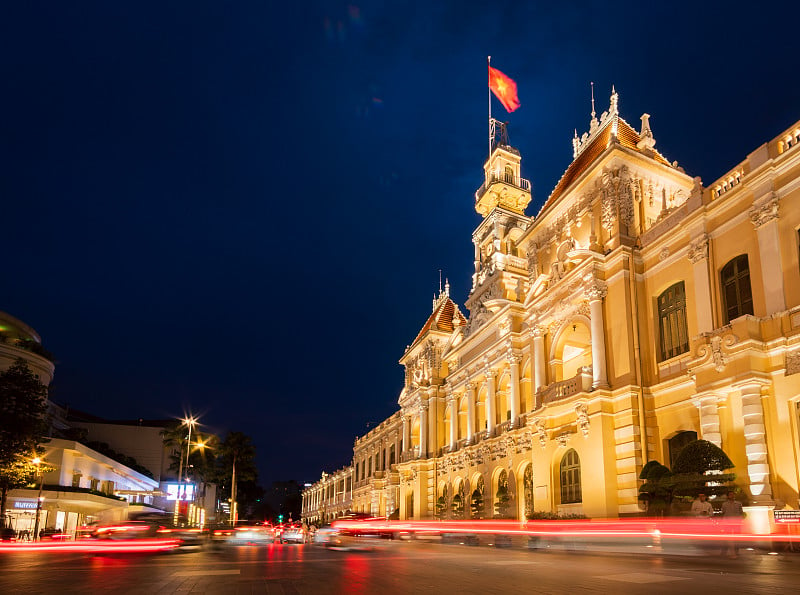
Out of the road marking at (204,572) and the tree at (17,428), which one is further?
the tree at (17,428)

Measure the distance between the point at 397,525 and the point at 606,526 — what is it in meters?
18.3

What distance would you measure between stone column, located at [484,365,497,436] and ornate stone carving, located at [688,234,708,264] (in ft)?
63.2

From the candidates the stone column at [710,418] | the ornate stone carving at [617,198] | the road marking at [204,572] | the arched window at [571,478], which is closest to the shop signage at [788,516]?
the stone column at [710,418]

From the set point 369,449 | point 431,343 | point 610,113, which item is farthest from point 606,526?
point 369,449

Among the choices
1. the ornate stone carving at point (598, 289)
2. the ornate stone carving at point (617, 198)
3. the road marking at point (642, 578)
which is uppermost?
the ornate stone carving at point (617, 198)

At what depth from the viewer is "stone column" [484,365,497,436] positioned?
41.2 meters

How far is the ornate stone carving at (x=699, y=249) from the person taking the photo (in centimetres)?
2430

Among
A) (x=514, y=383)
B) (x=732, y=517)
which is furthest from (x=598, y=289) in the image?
(x=732, y=517)

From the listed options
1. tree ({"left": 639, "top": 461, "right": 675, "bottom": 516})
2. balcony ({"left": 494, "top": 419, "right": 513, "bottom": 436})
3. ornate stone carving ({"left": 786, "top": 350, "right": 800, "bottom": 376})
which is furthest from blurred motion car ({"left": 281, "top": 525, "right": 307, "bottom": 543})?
ornate stone carving ({"left": 786, "top": 350, "right": 800, "bottom": 376})

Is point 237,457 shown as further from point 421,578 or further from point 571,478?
point 421,578

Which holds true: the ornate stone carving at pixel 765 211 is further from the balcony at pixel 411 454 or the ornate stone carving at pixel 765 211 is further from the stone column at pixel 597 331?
the balcony at pixel 411 454

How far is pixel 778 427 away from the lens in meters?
19.4

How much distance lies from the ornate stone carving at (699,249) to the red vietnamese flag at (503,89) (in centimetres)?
1978

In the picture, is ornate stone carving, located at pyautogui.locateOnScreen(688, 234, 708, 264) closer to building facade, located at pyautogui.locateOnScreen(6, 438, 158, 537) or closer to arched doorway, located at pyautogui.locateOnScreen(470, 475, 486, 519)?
arched doorway, located at pyautogui.locateOnScreen(470, 475, 486, 519)
